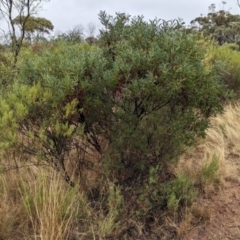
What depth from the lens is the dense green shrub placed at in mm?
3105

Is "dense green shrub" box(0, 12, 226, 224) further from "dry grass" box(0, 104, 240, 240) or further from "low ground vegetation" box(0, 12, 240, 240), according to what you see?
"dry grass" box(0, 104, 240, 240)

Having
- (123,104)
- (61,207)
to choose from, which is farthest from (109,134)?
(61,207)

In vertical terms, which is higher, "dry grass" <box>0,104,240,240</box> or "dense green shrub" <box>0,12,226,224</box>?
"dense green shrub" <box>0,12,226,224</box>

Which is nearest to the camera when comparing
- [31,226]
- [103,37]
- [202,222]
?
[31,226]

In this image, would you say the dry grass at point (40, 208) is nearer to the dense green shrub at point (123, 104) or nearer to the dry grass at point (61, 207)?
the dry grass at point (61, 207)

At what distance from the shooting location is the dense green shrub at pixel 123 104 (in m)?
3.11

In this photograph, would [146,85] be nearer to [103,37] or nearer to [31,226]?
[103,37]

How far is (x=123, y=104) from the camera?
3.40 m

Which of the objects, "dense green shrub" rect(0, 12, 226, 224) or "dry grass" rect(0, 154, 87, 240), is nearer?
"dry grass" rect(0, 154, 87, 240)

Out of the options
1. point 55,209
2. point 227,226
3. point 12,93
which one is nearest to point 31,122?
point 12,93

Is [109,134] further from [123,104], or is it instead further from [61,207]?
[61,207]

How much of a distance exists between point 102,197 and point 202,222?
0.94m

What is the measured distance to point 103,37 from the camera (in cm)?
378

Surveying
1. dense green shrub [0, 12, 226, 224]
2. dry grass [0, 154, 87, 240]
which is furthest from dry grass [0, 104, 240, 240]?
dense green shrub [0, 12, 226, 224]
